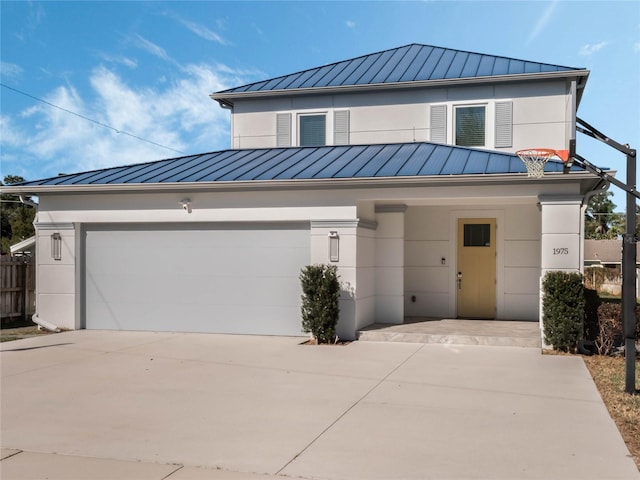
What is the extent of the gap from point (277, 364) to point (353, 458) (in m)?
4.97

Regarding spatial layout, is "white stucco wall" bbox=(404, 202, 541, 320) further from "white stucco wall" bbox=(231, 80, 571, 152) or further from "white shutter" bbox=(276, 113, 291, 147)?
"white shutter" bbox=(276, 113, 291, 147)

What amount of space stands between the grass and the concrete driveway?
0.46 feet

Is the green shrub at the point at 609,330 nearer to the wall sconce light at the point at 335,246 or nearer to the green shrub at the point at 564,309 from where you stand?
the green shrub at the point at 564,309

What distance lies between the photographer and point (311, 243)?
539 inches

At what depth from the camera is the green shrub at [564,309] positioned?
11.5m

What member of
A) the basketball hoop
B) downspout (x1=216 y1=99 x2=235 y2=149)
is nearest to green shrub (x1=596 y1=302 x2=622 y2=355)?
the basketball hoop

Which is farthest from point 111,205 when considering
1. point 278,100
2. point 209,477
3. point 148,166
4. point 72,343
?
point 209,477

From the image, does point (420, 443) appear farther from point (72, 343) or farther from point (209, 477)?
point (72, 343)

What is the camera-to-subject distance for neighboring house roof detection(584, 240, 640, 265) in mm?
45406

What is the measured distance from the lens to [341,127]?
17.6 m

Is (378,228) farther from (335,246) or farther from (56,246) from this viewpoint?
(56,246)

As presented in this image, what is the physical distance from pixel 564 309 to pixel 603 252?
38023mm

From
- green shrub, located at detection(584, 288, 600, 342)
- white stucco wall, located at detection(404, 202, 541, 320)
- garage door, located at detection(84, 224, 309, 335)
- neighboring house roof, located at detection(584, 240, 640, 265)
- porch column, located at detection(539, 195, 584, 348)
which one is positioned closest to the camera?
green shrub, located at detection(584, 288, 600, 342)

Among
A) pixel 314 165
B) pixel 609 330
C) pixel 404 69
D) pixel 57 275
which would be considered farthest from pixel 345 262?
pixel 404 69
